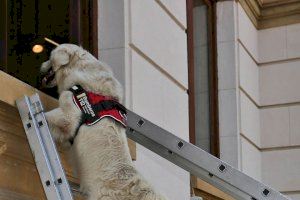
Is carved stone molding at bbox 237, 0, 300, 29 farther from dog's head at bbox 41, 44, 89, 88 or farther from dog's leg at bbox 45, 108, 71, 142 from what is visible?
dog's leg at bbox 45, 108, 71, 142

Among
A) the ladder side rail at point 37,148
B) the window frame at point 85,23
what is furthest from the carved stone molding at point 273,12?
the ladder side rail at point 37,148

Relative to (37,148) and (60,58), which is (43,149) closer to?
(37,148)

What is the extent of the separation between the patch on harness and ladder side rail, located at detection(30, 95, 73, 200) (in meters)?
0.35

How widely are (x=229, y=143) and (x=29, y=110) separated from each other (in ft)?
19.4

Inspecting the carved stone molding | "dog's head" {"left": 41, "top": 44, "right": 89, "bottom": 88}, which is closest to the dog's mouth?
"dog's head" {"left": 41, "top": 44, "right": 89, "bottom": 88}

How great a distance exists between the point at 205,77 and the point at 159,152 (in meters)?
4.71

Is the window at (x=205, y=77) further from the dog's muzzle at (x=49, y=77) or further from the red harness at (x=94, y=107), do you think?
the red harness at (x=94, y=107)

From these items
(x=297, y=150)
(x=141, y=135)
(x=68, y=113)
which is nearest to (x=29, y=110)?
(x=68, y=113)

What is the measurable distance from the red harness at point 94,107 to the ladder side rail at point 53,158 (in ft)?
1.10

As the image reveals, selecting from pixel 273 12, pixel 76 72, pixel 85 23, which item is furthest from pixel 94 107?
pixel 273 12

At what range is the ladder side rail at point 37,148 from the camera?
17.5ft

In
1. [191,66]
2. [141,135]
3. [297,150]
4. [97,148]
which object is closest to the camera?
[97,148]

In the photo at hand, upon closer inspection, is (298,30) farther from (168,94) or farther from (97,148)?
(97,148)

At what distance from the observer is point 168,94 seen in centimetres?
888
